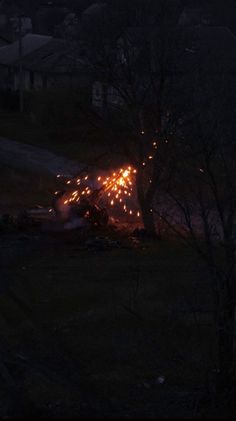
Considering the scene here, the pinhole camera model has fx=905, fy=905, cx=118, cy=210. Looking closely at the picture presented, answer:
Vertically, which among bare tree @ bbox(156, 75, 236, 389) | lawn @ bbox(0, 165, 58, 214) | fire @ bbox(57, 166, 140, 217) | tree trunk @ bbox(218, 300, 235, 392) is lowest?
lawn @ bbox(0, 165, 58, 214)

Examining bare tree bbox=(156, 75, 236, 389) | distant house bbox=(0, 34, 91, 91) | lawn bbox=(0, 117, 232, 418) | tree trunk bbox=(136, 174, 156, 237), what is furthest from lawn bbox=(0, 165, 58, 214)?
distant house bbox=(0, 34, 91, 91)

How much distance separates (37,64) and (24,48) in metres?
5.07

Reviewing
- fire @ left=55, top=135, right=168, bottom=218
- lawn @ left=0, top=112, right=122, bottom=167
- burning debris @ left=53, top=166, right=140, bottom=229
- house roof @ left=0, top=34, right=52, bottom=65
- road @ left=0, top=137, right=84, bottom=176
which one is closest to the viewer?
burning debris @ left=53, top=166, right=140, bottom=229

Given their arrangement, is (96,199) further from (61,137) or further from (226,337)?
(61,137)

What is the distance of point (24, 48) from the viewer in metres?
51.1

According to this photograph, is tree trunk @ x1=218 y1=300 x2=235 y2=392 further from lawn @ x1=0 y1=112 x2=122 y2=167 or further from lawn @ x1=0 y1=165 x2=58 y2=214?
lawn @ x1=0 y1=112 x2=122 y2=167

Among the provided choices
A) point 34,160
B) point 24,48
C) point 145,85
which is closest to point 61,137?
point 34,160

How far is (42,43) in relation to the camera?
164 feet

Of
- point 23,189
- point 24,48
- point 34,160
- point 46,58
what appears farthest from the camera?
point 24,48

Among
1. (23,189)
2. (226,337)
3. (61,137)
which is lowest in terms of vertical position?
(61,137)

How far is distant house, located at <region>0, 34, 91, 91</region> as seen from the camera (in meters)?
42.8

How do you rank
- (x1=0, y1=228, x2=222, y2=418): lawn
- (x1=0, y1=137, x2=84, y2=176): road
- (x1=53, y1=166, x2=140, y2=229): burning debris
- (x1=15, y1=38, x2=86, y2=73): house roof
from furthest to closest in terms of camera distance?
(x1=15, y1=38, x2=86, y2=73): house roof
(x1=0, y1=137, x2=84, y2=176): road
(x1=53, y1=166, x2=140, y2=229): burning debris
(x1=0, y1=228, x2=222, y2=418): lawn

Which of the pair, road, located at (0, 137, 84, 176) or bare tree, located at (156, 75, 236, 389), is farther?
road, located at (0, 137, 84, 176)

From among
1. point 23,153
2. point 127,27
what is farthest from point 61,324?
point 23,153
